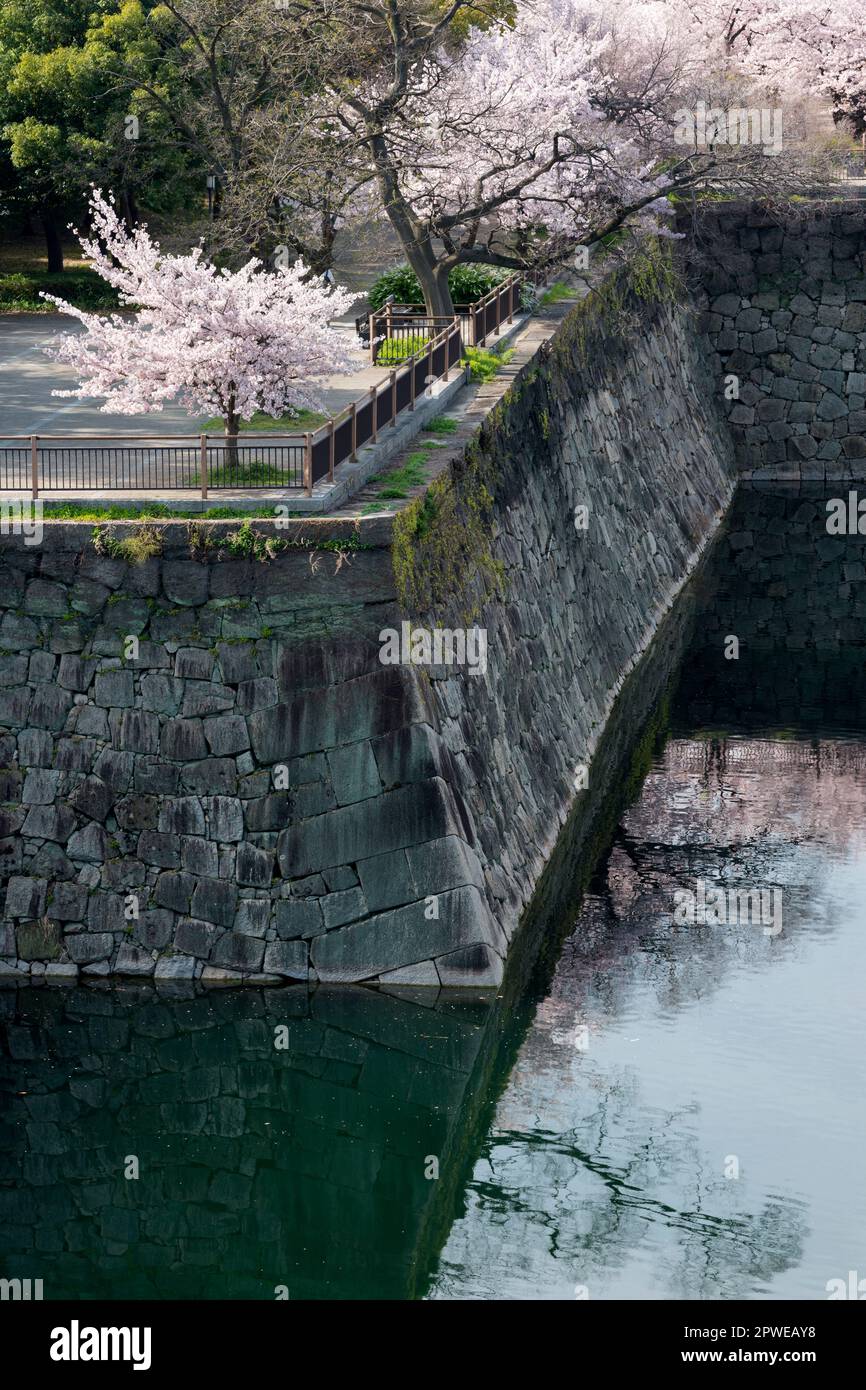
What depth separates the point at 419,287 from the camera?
140 feet

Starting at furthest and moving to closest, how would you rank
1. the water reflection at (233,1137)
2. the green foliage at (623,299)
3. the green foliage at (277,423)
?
the green foliage at (623,299)
the green foliage at (277,423)
the water reflection at (233,1137)

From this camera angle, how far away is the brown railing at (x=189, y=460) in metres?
23.6

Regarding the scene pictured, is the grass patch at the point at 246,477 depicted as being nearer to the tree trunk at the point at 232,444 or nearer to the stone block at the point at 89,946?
the tree trunk at the point at 232,444

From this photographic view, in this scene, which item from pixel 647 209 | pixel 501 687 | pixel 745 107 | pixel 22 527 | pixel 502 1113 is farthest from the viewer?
pixel 745 107

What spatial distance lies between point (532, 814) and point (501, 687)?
174 centimetres

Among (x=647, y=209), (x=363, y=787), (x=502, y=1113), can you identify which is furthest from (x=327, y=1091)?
(x=647, y=209)

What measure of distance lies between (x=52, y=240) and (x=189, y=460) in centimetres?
2460

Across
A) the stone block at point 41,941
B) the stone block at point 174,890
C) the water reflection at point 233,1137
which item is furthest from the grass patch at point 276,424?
the water reflection at point 233,1137

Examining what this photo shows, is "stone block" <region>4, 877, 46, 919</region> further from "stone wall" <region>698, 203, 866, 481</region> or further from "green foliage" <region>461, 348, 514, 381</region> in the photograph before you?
"stone wall" <region>698, 203, 866, 481</region>

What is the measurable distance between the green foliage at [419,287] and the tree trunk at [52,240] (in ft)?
29.0

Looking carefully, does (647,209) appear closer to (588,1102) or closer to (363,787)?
(363,787)

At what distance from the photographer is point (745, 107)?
56.5 metres

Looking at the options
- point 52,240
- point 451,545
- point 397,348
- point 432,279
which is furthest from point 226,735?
point 52,240

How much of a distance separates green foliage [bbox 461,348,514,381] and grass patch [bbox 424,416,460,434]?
3818 millimetres
